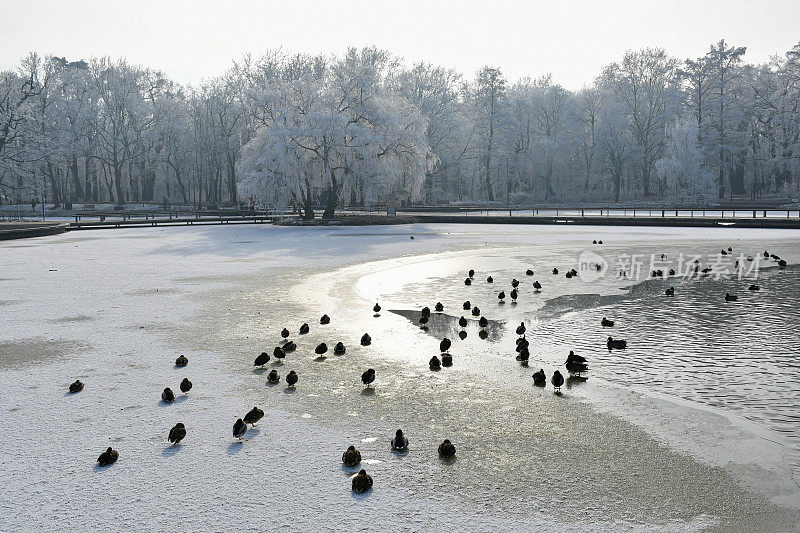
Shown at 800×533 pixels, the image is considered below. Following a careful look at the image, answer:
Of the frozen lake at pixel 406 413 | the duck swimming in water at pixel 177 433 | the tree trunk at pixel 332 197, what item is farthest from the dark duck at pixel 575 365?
the tree trunk at pixel 332 197

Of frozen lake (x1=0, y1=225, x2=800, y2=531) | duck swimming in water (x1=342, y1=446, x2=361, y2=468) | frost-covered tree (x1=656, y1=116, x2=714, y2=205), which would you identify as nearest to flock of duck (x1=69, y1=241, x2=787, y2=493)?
duck swimming in water (x1=342, y1=446, x2=361, y2=468)

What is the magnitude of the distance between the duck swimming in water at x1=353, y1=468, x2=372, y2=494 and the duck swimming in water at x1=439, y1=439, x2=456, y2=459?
0.81m

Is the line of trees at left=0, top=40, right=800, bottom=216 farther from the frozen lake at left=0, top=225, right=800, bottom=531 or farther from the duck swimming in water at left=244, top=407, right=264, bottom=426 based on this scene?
the duck swimming in water at left=244, top=407, right=264, bottom=426

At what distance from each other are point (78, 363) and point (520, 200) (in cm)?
8462

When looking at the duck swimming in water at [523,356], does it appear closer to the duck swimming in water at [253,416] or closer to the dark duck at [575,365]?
the dark duck at [575,365]

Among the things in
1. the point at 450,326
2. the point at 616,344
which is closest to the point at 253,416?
the point at 450,326

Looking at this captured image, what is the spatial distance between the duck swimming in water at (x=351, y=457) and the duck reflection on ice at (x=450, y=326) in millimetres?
5057

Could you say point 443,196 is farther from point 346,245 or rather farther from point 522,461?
point 522,461

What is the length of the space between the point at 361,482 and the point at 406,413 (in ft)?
5.94

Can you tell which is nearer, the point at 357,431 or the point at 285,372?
the point at 357,431

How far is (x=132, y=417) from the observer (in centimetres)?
621

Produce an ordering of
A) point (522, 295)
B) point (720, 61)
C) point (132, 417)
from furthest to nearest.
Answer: point (720, 61)
point (522, 295)
point (132, 417)

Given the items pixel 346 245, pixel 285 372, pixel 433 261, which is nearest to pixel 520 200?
pixel 346 245

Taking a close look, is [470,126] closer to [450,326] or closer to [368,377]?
[450,326]
